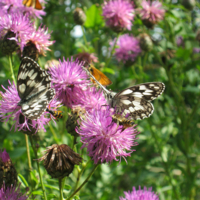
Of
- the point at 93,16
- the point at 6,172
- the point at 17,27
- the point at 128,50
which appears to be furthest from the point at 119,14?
the point at 6,172

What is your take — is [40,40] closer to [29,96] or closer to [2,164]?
[29,96]

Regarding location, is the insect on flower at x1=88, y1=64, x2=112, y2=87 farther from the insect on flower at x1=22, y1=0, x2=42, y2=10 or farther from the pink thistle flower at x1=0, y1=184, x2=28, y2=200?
the pink thistle flower at x1=0, y1=184, x2=28, y2=200

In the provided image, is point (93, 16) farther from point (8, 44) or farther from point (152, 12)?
point (8, 44)

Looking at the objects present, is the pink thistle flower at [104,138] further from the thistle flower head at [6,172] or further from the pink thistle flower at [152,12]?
the pink thistle flower at [152,12]

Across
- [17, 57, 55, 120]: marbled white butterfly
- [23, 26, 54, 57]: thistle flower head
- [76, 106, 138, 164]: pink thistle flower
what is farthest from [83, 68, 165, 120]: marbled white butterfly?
[23, 26, 54, 57]: thistle flower head

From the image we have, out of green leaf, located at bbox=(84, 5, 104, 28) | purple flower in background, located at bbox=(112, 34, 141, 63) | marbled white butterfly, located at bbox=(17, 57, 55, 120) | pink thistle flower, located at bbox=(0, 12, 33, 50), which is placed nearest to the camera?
marbled white butterfly, located at bbox=(17, 57, 55, 120)

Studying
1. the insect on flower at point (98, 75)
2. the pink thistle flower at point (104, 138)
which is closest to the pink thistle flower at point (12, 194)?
the pink thistle flower at point (104, 138)
